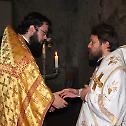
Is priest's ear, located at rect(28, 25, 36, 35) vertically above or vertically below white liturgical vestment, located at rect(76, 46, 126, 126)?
above

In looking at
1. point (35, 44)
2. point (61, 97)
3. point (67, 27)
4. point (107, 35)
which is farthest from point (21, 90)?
point (67, 27)

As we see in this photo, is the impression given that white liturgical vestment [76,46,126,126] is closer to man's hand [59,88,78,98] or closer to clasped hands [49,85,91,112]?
clasped hands [49,85,91,112]

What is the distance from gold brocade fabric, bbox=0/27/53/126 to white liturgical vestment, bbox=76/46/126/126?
33 cm

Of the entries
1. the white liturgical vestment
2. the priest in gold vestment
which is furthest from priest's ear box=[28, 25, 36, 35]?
the white liturgical vestment

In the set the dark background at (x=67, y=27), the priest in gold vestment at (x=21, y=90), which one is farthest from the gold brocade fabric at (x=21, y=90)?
the dark background at (x=67, y=27)

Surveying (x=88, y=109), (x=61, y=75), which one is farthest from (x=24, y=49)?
(x=61, y=75)

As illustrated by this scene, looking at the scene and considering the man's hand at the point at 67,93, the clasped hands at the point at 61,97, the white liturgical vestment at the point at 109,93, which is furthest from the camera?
the man's hand at the point at 67,93

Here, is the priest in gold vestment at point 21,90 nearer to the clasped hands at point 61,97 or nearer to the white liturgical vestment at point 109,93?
the clasped hands at point 61,97

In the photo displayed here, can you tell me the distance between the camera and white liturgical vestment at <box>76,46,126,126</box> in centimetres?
243

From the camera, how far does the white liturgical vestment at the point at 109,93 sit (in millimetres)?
2434

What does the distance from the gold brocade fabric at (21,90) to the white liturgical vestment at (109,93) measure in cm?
33

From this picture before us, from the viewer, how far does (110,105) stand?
2439 millimetres

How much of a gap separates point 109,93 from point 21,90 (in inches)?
24.3

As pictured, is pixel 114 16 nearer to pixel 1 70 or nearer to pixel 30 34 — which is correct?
pixel 30 34
